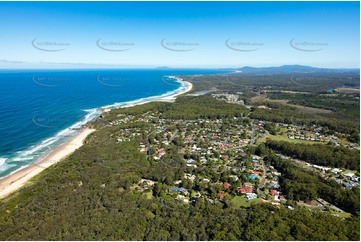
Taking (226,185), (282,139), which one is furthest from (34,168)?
(282,139)

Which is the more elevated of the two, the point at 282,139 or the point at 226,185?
the point at 226,185

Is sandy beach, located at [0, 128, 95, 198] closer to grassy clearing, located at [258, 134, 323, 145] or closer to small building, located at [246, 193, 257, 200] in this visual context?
small building, located at [246, 193, 257, 200]

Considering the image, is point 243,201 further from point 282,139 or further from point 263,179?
point 282,139

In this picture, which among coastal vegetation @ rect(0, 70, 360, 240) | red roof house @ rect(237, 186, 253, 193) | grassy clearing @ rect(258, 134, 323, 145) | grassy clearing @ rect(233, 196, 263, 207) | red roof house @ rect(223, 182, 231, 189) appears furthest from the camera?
grassy clearing @ rect(258, 134, 323, 145)

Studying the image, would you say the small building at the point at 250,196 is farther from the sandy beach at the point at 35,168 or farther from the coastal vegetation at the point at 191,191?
the sandy beach at the point at 35,168

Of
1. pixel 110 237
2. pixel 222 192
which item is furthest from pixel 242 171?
pixel 110 237

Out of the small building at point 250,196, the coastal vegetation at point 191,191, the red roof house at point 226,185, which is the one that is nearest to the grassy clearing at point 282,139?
the coastal vegetation at point 191,191

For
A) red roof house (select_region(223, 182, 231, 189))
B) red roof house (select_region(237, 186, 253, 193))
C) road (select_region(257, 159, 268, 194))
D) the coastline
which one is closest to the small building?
red roof house (select_region(237, 186, 253, 193))

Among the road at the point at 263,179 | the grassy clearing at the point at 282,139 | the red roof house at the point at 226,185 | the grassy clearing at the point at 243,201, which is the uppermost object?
the red roof house at the point at 226,185

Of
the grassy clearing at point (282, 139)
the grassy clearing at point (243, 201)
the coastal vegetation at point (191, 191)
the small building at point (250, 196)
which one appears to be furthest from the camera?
the grassy clearing at point (282, 139)
